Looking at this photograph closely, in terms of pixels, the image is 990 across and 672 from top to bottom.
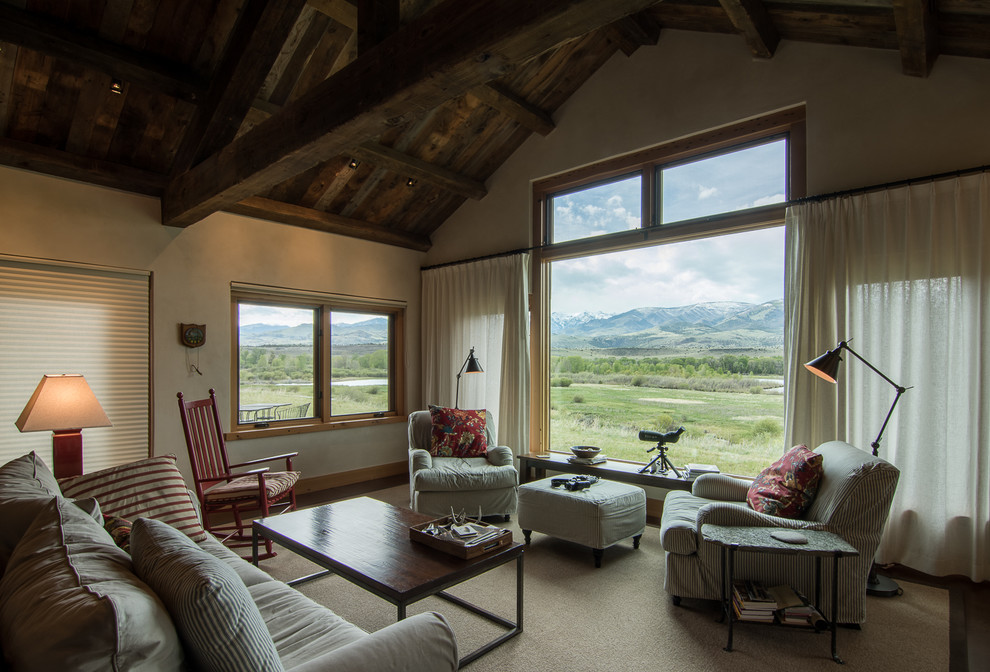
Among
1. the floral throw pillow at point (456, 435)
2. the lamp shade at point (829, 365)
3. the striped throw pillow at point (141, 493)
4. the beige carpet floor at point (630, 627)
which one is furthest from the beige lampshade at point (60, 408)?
the lamp shade at point (829, 365)

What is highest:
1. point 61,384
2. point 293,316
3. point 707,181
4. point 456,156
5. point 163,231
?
point 456,156

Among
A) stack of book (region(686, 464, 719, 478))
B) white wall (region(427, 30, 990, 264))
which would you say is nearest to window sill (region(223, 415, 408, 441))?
white wall (region(427, 30, 990, 264))

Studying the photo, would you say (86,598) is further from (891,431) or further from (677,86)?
(677,86)

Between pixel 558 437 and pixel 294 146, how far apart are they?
3.54 metres

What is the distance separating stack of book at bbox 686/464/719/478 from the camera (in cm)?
388

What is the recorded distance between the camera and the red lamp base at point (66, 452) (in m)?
3.00

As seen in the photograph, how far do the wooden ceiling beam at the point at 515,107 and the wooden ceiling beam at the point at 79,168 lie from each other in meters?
2.71

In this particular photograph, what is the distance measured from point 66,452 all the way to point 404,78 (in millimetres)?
2720

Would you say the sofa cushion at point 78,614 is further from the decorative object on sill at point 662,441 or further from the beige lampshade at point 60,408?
the decorative object on sill at point 662,441

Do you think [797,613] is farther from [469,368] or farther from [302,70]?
[302,70]

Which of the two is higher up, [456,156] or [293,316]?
[456,156]

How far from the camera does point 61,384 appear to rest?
3.01 meters

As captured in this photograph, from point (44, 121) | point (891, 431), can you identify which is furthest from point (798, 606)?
point (44, 121)

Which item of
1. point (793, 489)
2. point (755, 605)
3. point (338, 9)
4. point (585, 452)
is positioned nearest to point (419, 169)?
point (338, 9)
